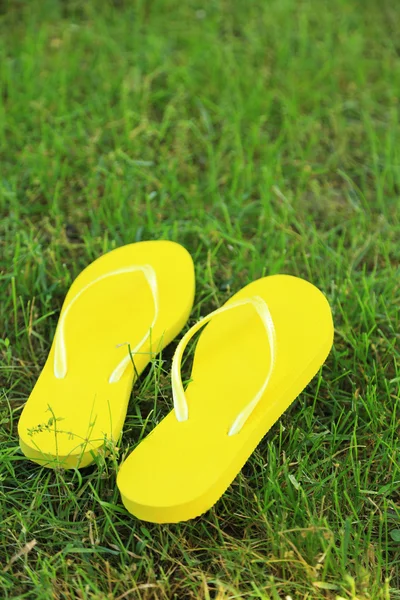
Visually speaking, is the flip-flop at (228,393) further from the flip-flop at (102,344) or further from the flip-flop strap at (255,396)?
the flip-flop at (102,344)

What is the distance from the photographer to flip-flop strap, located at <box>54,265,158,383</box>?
167 cm

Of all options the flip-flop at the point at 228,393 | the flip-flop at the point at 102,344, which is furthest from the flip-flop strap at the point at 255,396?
the flip-flop at the point at 102,344

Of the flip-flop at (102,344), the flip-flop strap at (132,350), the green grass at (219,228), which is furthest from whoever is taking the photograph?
the flip-flop strap at (132,350)

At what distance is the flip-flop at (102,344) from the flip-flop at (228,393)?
10cm

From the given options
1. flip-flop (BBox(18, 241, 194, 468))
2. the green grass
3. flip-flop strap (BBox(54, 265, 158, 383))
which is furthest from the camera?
flip-flop strap (BBox(54, 265, 158, 383))

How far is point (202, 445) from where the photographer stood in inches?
59.1

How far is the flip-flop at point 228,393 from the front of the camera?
1.41 meters

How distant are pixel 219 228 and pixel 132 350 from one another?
56cm

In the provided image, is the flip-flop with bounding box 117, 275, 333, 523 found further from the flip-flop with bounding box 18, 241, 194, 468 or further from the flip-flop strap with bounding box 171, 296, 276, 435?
the flip-flop with bounding box 18, 241, 194, 468

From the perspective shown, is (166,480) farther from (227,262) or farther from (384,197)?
(384,197)

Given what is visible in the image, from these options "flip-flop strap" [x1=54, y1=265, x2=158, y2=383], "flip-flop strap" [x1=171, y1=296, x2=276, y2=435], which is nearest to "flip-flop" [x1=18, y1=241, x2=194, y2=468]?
"flip-flop strap" [x1=54, y1=265, x2=158, y2=383]

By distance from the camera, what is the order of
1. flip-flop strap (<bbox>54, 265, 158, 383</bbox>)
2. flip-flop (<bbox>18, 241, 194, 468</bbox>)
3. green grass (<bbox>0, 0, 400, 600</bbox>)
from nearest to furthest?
1. green grass (<bbox>0, 0, 400, 600</bbox>)
2. flip-flop (<bbox>18, 241, 194, 468</bbox>)
3. flip-flop strap (<bbox>54, 265, 158, 383</bbox>)

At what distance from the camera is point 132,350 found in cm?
173

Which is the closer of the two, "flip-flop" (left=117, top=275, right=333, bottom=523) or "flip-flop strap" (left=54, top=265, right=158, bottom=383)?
"flip-flop" (left=117, top=275, right=333, bottom=523)
